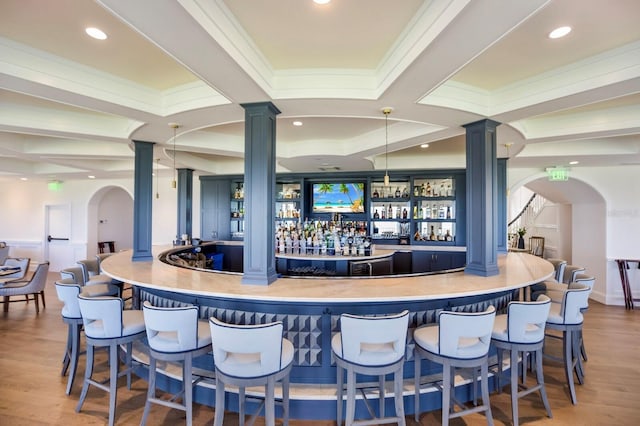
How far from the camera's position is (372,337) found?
2129mm

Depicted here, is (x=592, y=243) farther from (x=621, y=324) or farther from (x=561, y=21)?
(x=561, y=21)

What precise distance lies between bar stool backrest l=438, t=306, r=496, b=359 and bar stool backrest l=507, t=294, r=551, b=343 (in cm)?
37

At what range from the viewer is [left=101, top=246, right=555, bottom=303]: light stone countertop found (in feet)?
8.29

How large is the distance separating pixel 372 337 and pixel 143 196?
13.2 ft

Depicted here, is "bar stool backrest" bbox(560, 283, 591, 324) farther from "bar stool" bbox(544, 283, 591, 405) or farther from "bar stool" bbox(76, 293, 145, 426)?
"bar stool" bbox(76, 293, 145, 426)

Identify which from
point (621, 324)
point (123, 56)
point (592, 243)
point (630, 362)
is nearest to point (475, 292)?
point (630, 362)

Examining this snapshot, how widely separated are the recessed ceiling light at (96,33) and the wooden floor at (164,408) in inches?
120

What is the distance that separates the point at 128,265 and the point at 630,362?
6084 mm

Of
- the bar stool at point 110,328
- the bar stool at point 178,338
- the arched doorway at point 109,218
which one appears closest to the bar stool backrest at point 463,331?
the bar stool at point 178,338

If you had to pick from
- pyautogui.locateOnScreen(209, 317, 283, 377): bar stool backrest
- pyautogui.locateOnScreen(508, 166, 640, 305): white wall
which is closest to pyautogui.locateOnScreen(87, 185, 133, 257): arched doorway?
pyautogui.locateOnScreen(209, 317, 283, 377): bar stool backrest

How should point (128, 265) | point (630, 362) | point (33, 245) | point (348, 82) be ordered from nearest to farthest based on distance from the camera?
point (348, 82) → point (630, 362) → point (128, 265) → point (33, 245)

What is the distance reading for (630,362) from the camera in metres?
3.71

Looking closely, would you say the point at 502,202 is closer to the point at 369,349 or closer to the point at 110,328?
the point at 369,349

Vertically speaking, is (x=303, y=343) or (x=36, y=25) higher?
(x=36, y=25)
